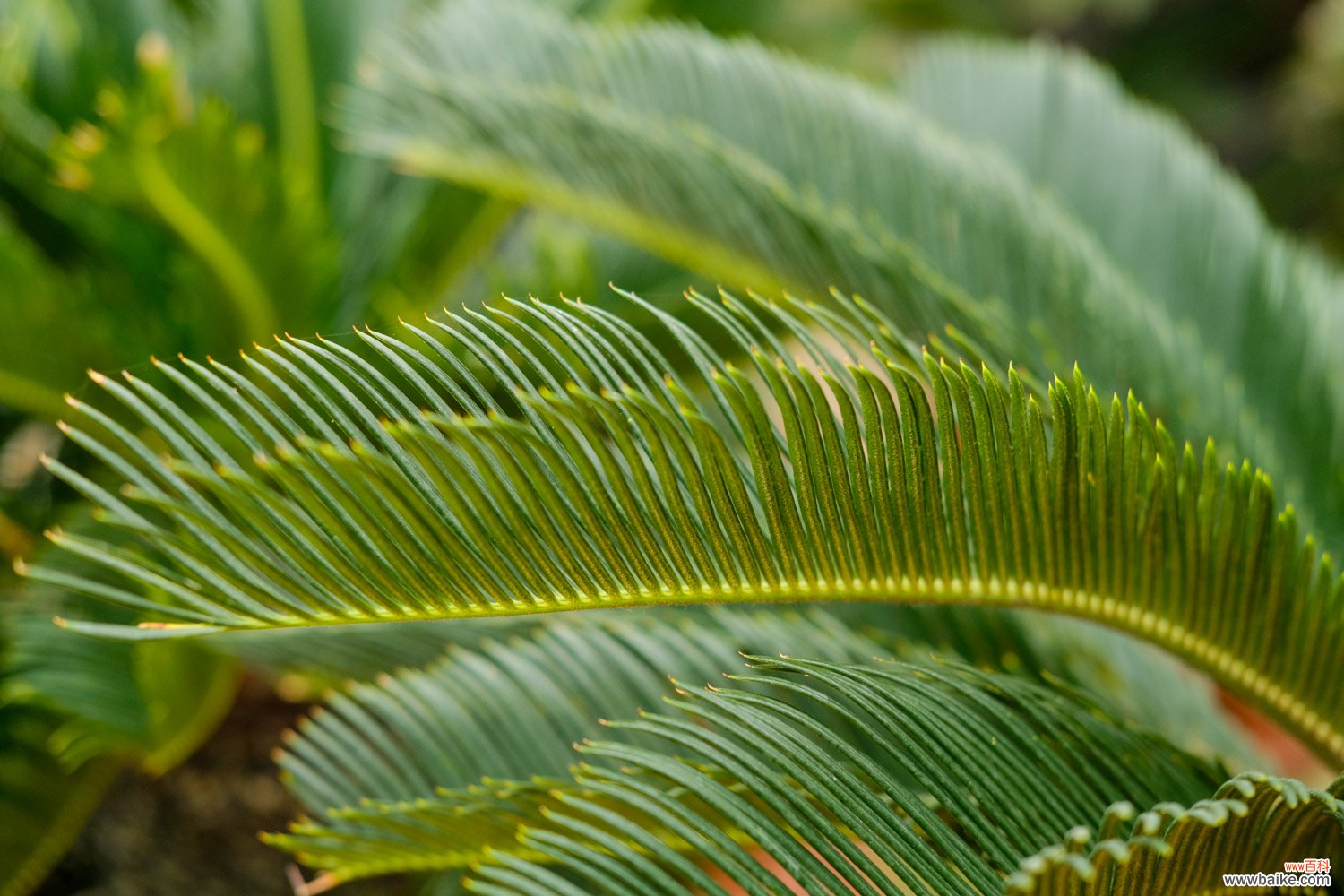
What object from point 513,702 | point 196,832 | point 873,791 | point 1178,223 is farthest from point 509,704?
point 1178,223

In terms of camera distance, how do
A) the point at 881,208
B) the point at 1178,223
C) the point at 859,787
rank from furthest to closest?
the point at 1178,223 < the point at 881,208 < the point at 859,787

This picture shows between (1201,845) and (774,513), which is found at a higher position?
(774,513)

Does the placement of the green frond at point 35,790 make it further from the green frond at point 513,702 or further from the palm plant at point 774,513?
the green frond at point 513,702

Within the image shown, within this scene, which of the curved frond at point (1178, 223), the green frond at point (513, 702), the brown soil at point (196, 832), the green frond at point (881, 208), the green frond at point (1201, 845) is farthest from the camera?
the brown soil at point (196, 832)

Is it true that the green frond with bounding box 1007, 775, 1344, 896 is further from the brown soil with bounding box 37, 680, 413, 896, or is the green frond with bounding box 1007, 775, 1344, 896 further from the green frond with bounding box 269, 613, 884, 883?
the brown soil with bounding box 37, 680, 413, 896

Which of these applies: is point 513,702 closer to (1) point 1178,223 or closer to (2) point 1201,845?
(2) point 1201,845

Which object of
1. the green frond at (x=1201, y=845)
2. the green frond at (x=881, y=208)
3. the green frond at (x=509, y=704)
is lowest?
the green frond at (x=1201, y=845)

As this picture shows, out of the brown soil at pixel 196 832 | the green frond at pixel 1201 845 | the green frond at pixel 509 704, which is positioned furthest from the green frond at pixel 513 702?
the brown soil at pixel 196 832

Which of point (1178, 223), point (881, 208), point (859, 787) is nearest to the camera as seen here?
point (859, 787)
